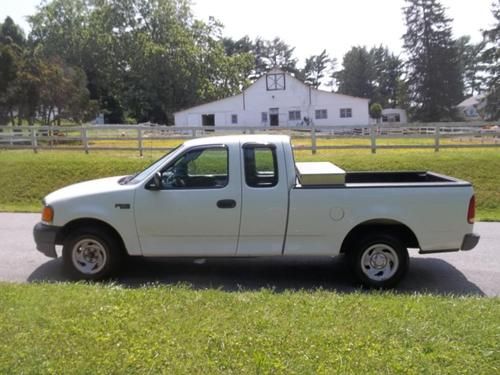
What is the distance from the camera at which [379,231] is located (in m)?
6.04

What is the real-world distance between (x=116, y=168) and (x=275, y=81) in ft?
135

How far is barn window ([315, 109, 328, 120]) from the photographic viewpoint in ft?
179

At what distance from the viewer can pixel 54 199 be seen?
627 centimetres

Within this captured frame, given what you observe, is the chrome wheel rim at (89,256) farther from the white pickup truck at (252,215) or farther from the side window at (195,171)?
the side window at (195,171)

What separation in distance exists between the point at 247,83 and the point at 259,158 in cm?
6748

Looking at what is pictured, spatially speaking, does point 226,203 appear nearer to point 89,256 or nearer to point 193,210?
point 193,210

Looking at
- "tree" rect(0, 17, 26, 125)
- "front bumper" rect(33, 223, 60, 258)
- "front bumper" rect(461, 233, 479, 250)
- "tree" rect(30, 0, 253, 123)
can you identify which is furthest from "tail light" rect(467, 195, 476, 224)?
"tree" rect(30, 0, 253, 123)

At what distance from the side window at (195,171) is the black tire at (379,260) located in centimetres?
185

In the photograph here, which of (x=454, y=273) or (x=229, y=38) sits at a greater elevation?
(x=229, y=38)

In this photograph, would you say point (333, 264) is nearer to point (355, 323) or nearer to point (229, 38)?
point (355, 323)

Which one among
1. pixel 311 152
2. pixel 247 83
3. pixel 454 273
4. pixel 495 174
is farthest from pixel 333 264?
pixel 247 83

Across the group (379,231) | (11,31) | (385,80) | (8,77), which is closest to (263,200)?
(379,231)

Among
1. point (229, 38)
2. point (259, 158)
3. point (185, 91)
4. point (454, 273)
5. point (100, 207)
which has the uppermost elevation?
point (229, 38)

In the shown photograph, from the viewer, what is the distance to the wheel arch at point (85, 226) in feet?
20.3
